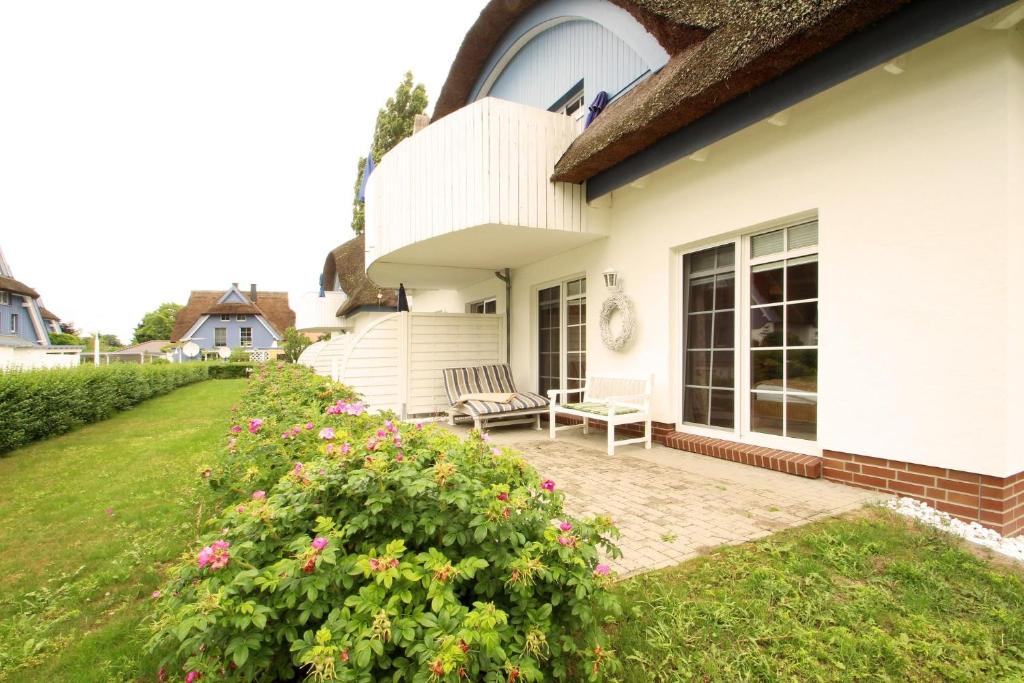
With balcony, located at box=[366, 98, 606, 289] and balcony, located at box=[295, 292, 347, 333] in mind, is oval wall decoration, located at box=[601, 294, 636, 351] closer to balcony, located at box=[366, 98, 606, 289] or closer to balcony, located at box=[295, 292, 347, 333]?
balcony, located at box=[366, 98, 606, 289]

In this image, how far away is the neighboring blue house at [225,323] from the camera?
41531mm

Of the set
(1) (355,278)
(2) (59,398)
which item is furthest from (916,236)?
(1) (355,278)

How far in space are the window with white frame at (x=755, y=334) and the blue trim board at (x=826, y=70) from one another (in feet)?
3.77

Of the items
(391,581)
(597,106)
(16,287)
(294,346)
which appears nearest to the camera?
(391,581)

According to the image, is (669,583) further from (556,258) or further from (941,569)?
(556,258)

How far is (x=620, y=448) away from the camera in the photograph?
582cm

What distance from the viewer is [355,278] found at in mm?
17641

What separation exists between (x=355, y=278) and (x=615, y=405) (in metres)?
14.3

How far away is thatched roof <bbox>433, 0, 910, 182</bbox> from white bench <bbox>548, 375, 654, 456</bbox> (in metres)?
2.85

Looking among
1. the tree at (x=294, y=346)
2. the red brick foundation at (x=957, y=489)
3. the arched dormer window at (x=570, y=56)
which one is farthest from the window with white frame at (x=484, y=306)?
the tree at (x=294, y=346)

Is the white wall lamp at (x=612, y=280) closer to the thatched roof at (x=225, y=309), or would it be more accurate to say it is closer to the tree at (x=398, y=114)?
the tree at (x=398, y=114)

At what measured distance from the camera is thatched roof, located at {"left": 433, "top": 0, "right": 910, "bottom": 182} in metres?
3.51

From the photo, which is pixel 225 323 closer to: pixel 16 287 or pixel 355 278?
pixel 16 287

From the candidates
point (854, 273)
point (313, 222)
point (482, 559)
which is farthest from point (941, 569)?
point (313, 222)
